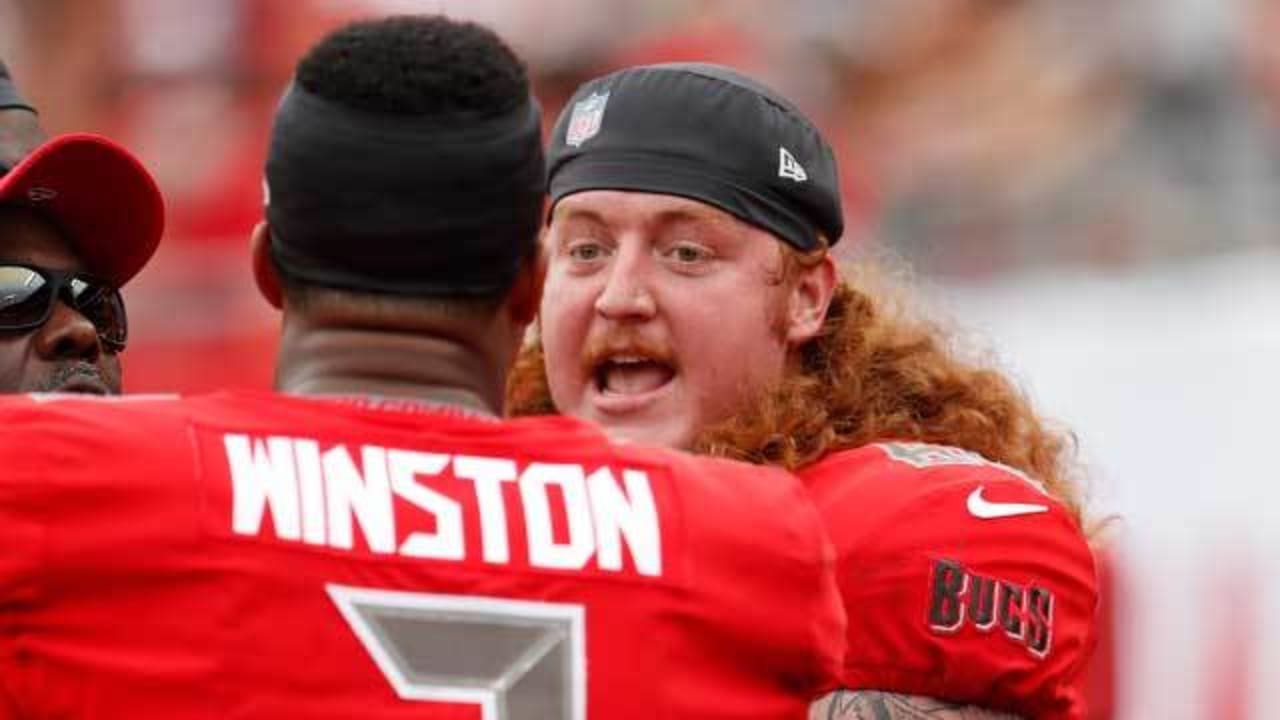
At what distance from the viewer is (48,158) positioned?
4.23m

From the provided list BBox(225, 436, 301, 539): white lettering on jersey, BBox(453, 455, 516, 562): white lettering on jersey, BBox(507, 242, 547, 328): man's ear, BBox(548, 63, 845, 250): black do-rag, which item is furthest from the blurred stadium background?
BBox(225, 436, 301, 539): white lettering on jersey

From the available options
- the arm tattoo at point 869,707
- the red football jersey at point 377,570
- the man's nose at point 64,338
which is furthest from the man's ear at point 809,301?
the red football jersey at point 377,570

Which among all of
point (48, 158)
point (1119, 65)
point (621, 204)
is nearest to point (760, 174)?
point (621, 204)

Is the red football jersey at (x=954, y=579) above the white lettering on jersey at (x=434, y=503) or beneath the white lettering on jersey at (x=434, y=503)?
beneath

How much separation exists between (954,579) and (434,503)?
4.07ft

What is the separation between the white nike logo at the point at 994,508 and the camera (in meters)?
4.32

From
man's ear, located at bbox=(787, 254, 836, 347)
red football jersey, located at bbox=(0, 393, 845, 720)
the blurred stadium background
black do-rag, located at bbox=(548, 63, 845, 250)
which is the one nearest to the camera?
red football jersey, located at bbox=(0, 393, 845, 720)

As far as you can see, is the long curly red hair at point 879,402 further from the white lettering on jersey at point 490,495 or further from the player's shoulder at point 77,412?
the player's shoulder at point 77,412

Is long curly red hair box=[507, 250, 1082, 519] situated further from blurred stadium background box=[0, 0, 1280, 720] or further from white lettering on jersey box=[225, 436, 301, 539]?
blurred stadium background box=[0, 0, 1280, 720]

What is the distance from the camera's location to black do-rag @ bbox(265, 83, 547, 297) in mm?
3170

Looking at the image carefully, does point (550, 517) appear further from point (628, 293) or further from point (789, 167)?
point (789, 167)

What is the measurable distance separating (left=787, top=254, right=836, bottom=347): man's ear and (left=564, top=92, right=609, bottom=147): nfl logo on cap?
15.4 inches

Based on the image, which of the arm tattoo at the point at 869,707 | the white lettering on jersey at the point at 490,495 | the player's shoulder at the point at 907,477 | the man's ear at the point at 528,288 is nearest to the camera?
the white lettering on jersey at the point at 490,495

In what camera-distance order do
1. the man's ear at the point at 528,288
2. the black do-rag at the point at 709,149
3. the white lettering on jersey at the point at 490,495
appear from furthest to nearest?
the black do-rag at the point at 709,149 < the man's ear at the point at 528,288 < the white lettering on jersey at the point at 490,495
